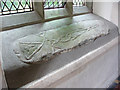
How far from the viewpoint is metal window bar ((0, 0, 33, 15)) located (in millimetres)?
1035

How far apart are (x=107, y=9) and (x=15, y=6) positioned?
1.21 meters

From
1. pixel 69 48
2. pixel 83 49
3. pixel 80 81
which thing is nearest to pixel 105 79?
pixel 80 81

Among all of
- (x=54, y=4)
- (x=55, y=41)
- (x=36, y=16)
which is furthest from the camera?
(x=54, y=4)

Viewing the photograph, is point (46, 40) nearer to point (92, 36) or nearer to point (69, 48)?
point (69, 48)

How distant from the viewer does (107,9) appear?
171cm

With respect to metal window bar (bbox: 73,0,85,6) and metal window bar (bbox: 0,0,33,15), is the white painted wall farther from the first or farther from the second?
metal window bar (bbox: 0,0,33,15)

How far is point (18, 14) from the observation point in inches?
42.5

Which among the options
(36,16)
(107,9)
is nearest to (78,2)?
(107,9)

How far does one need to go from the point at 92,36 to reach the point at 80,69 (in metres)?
0.37

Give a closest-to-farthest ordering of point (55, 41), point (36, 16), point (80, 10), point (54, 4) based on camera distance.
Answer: point (55, 41) → point (36, 16) → point (54, 4) → point (80, 10)

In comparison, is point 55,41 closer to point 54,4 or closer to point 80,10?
point 54,4

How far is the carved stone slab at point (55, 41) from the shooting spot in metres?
0.86

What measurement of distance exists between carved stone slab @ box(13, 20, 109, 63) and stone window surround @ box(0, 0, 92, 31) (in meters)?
0.15

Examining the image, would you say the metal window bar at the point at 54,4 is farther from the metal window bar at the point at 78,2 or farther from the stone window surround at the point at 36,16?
the metal window bar at the point at 78,2
